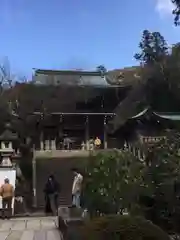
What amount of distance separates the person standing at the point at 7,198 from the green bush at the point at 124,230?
8973 millimetres

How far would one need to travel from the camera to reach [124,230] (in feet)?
17.9

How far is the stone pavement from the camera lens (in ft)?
31.8

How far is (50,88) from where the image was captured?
114 feet

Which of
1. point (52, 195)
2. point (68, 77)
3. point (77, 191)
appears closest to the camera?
point (77, 191)

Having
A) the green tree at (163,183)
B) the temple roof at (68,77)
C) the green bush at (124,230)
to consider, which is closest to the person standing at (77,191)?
the green tree at (163,183)

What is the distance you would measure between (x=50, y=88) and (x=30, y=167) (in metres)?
7.21

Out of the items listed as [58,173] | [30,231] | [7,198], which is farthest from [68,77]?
[30,231]

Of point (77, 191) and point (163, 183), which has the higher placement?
point (163, 183)

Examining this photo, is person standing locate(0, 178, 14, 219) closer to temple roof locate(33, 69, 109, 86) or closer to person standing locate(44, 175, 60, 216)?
person standing locate(44, 175, 60, 216)

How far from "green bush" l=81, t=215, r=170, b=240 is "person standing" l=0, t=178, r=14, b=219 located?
29.4ft

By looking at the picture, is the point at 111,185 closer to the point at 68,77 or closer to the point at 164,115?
the point at 164,115

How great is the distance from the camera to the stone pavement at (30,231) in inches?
382

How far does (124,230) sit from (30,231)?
5.76 meters

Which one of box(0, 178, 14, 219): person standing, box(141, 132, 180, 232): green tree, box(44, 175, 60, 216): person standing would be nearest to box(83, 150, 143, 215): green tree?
box(141, 132, 180, 232): green tree
